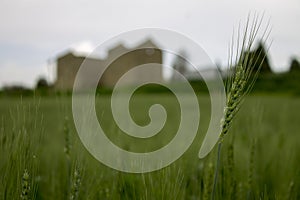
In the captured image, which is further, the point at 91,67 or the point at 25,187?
the point at 91,67

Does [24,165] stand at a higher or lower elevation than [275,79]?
lower

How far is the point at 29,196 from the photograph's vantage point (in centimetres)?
73

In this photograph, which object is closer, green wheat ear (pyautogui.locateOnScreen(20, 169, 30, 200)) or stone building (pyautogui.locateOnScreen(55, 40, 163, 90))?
green wheat ear (pyautogui.locateOnScreen(20, 169, 30, 200))

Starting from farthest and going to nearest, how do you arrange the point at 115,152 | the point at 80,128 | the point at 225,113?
the point at 115,152
the point at 80,128
the point at 225,113

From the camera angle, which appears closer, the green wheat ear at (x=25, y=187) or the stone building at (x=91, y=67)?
the green wheat ear at (x=25, y=187)

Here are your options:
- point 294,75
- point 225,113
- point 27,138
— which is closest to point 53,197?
point 27,138

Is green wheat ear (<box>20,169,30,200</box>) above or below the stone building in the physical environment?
below

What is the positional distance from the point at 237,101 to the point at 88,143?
495 millimetres

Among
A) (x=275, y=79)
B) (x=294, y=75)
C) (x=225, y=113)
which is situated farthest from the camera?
(x=275, y=79)

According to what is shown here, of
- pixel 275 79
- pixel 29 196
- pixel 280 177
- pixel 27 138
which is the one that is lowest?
pixel 280 177

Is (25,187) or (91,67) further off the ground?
(91,67)

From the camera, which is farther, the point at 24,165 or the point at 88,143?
the point at 88,143

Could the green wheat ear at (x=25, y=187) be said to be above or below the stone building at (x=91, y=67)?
below

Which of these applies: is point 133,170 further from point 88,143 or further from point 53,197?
point 53,197
